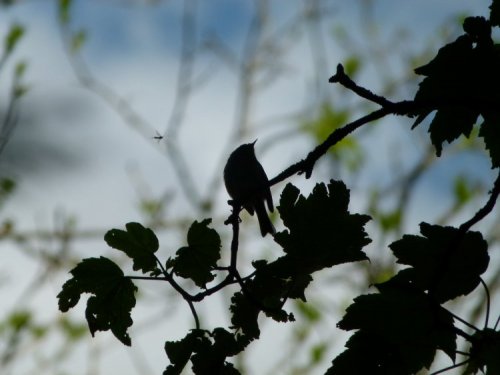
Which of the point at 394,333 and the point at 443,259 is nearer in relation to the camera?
the point at 394,333

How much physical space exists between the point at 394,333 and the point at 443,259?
0.81 ft

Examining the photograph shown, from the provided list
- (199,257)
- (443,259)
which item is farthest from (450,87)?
(199,257)

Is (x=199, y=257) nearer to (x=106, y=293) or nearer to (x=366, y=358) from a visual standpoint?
(x=106, y=293)

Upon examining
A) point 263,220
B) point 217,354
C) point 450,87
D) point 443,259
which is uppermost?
point 263,220

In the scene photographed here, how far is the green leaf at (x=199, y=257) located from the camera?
196 cm

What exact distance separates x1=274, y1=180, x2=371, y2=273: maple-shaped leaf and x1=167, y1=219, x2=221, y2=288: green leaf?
0.21 metres

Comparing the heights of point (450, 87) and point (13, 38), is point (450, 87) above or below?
below

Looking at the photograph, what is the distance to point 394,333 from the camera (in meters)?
1.59

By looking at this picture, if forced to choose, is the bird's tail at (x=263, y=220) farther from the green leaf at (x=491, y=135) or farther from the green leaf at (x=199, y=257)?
the green leaf at (x=491, y=135)

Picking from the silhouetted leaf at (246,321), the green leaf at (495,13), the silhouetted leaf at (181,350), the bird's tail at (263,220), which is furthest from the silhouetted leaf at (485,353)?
the bird's tail at (263,220)

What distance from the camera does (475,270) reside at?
175 centimetres

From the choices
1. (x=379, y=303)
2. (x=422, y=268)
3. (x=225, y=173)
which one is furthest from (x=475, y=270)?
(x=225, y=173)

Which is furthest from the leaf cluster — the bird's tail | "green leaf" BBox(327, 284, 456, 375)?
the bird's tail

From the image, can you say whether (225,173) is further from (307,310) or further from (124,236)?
(307,310)
